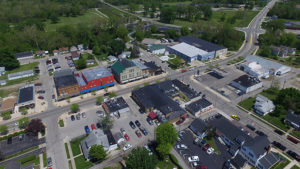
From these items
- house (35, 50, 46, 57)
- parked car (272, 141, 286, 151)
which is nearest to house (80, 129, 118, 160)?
parked car (272, 141, 286, 151)

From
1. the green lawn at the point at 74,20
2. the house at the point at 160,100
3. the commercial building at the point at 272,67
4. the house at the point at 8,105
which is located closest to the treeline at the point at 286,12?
the commercial building at the point at 272,67

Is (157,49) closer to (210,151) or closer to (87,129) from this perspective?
(87,129)

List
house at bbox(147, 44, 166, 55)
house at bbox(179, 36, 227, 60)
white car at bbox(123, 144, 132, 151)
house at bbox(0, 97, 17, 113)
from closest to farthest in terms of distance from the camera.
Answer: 1. white car at bbox(123, 144, 132, 151)
2. house at bbox(0, 97, 17, 113)
3. house at bbox(179, 36, 227, 60)
4. house at bbox(147, 44, 166, 55)

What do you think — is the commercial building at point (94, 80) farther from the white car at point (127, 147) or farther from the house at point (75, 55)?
the white car at point (127, 147)

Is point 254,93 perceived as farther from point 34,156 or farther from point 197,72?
point 34,156

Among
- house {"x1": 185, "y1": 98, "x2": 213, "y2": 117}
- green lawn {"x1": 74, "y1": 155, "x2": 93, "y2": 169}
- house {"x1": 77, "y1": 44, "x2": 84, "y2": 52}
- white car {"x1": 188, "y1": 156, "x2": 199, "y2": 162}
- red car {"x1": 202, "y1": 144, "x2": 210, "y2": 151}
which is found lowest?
green lawn {"x1": 74, "y1": 155, "x2": 93, "y2": 169}

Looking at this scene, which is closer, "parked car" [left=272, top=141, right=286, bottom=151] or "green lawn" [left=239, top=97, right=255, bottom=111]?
"parked car" [left=272, top=141, right=286, bottom=151]

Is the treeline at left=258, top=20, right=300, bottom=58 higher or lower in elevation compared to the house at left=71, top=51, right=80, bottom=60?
higher

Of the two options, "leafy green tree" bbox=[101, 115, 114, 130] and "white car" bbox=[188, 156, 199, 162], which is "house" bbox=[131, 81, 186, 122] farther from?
"white car" bbox=[188, 156, 199, 162]
